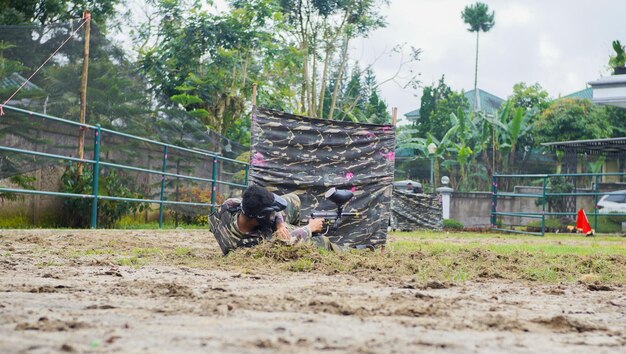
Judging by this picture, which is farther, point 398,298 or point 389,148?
point 389,148

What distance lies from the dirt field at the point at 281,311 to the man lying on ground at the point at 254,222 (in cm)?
51

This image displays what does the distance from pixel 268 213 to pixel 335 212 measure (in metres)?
1.68

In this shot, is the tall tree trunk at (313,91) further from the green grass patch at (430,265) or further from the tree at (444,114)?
the green grass patch at (430,265)

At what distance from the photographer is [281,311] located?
3406 millimetres

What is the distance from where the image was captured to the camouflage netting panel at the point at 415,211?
19.5 metres

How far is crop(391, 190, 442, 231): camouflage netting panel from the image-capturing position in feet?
63.9

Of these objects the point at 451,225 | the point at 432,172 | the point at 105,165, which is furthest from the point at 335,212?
the point at 432,172

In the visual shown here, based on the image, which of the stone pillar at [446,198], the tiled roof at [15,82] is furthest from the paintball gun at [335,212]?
the stone pillar at [446,198]

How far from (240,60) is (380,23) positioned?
983 cm

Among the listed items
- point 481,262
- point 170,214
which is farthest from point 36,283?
point 170,214

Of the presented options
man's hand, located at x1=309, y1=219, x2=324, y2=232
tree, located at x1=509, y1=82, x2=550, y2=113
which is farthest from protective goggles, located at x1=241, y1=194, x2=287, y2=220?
tree, located at x1=509, y1=82, x2=550, y2=113

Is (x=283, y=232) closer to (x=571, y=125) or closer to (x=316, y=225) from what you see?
(x=316, y=225)

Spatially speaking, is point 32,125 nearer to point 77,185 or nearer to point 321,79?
point 77,185

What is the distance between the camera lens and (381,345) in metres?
2.65
